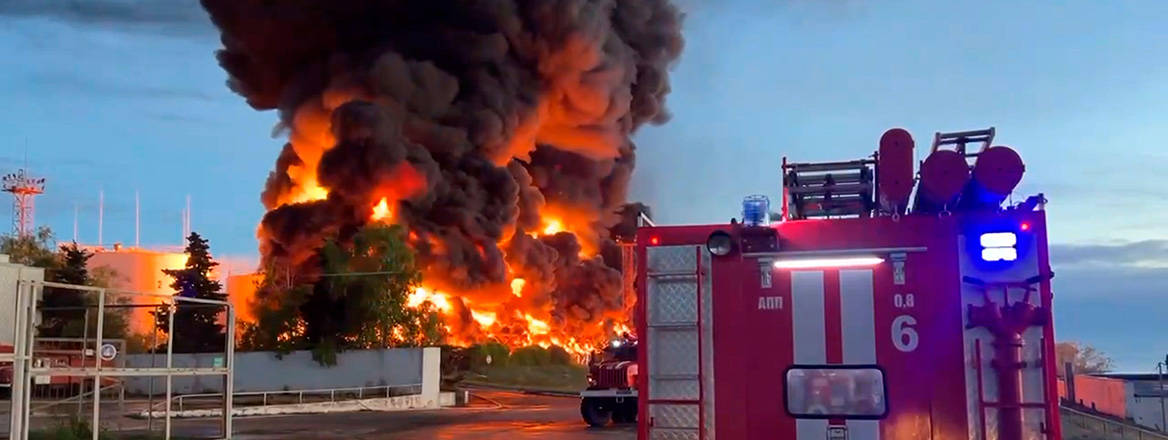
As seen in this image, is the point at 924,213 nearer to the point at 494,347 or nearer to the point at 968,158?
the point at 968,158

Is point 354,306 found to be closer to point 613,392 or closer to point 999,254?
point 613,392

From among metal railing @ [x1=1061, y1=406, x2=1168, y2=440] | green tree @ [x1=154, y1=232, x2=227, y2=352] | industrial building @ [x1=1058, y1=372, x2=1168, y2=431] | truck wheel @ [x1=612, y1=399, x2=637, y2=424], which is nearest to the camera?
metal railing @ [x1=1061, y1=406, x2=1168, y2=440]

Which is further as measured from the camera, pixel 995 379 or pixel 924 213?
pixel 924 213

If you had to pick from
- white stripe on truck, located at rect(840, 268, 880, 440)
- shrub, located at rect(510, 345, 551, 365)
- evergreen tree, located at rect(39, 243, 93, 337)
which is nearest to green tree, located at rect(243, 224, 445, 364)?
evergreen tree, located at rect(39, 243, 93, 337)

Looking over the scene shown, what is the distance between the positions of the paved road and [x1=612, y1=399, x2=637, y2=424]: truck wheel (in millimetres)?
342

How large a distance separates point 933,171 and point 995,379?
1.05 metres

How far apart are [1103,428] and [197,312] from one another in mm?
35991

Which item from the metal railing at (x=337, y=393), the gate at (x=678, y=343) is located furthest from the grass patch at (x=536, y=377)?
the gate at (x=678, y=343)

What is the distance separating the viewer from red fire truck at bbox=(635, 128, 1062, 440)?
5336 millimetres

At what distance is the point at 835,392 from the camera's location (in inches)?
222

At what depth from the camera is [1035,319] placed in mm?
5234

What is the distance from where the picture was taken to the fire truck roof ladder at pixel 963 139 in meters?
5.97

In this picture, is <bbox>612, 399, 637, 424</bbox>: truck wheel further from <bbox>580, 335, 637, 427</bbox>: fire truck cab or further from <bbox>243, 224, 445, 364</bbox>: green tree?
<bbox>243, 224, 445, 364</bbox>: green tree

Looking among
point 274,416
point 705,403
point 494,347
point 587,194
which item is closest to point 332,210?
point 494,347
